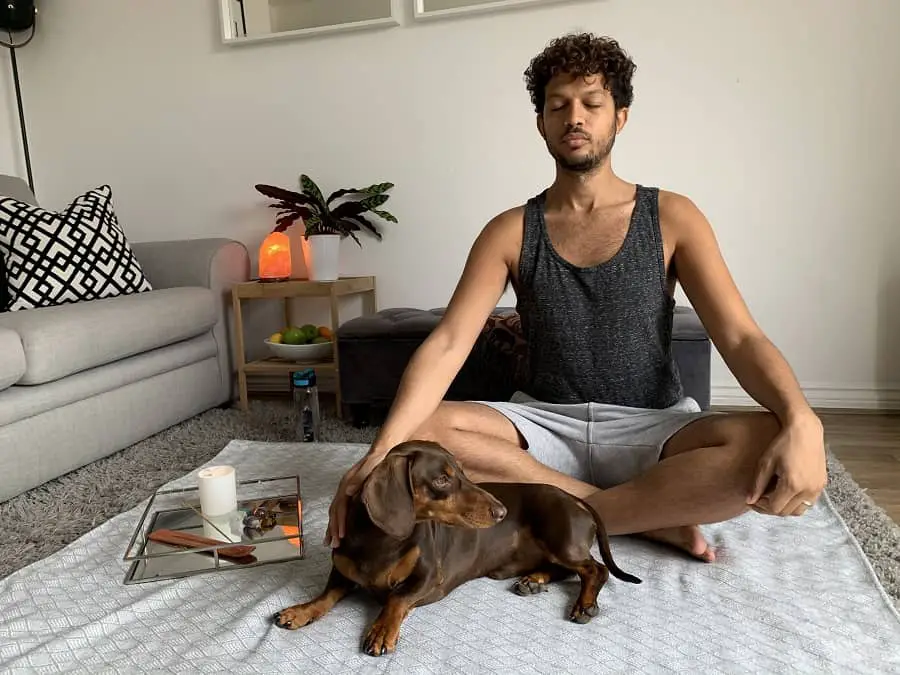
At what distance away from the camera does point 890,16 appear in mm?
2451

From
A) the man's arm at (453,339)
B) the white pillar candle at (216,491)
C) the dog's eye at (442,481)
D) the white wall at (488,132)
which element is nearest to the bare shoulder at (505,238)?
the man's arm at (453,339)

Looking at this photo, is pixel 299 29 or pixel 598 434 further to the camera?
pixel 299 29

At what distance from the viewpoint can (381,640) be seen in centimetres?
104

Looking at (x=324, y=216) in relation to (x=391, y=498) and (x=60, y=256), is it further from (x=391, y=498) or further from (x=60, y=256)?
(x=391, y=498)

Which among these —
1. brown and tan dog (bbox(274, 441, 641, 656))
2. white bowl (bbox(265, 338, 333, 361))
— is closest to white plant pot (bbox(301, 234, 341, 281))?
white bowl (bbox(265, 338, 333, 361))

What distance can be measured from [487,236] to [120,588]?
3.33 feet

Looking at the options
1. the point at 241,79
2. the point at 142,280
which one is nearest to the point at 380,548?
the point at 142,280

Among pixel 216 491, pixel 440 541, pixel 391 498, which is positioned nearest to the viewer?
pixel 391 498

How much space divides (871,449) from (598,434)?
119 cm

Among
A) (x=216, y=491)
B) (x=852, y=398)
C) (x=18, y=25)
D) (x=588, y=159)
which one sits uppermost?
(x=18, y=25)

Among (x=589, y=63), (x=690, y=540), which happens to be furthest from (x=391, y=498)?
(x=589, y=63)

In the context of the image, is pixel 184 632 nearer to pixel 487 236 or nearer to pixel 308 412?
pixel 487 236

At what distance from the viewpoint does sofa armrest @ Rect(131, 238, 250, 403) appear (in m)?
2.79

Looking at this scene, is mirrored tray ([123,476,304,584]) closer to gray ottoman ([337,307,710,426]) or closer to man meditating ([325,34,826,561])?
man meditating ([325,34,826,561])
